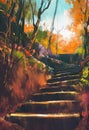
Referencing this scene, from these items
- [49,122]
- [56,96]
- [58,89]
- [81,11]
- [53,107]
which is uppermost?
[81,11]

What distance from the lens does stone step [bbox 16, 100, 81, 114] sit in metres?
9.09

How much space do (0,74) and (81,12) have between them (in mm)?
9454

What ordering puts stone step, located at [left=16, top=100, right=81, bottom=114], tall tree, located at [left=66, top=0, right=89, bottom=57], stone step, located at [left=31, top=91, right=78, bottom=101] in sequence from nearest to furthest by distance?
stone step, located at [left=16, top=100, right=81, bottom=114]
stone step, located at [left=31, top=91, right=78, bottom=101]
tall tree, located at [left=66, top=0, right=89, bottom=57]

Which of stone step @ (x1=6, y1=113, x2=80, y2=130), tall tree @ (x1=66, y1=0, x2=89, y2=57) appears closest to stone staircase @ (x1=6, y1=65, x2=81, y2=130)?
stone step @ (x1=6, y1=113, x2=80, y2=130)

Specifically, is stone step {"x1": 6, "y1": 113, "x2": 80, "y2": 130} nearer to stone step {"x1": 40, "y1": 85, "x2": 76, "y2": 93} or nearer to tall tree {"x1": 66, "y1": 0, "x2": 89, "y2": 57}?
stone step {"x1": 40, "y1": 85, "x2": 76, "y2": 93}

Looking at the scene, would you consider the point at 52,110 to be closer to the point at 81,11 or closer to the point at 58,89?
the point at 58,89

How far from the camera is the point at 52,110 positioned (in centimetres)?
926

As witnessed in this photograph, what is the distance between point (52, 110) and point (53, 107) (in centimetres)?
10

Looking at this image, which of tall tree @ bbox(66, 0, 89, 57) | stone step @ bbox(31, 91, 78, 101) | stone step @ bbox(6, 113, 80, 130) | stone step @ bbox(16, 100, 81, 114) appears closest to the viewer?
stone step @ bbox(6, 113, 80, 130)

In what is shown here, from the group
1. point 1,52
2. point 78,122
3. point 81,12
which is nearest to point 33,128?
point 78,122

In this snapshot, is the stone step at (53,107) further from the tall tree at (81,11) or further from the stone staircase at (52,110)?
the tall tree at (81,11)

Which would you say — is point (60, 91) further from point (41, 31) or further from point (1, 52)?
point (41, 31)

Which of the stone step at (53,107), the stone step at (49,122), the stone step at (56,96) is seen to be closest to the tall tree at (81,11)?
the stone step at (56,96)

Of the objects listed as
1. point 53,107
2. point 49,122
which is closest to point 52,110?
point 53,107
